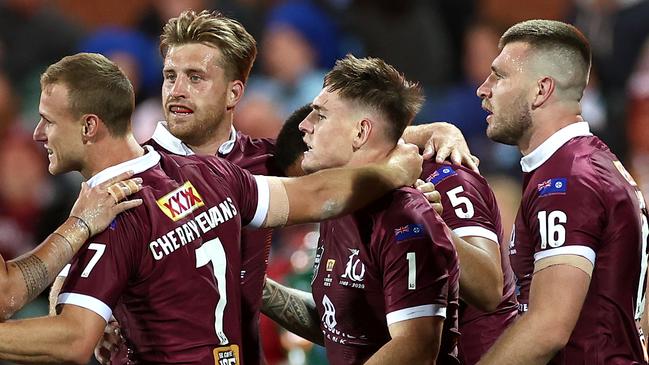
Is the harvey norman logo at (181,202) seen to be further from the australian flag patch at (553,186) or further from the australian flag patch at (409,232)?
the australian flag patch at (553,186)

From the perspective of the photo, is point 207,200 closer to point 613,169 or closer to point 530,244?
point 530,244

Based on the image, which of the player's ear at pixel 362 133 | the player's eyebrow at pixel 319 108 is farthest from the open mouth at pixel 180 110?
the player's ear at pixel 362 133

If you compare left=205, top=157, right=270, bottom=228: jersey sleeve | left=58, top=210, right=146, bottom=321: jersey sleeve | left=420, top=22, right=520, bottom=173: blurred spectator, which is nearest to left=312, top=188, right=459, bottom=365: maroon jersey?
left=205, top=157, right=270, bottom=228: jersey sleeve

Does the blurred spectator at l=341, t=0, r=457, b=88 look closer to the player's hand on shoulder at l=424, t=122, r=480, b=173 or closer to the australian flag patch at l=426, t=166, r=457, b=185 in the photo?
the player's hand on shoulder at l=424, t=122, r=480, b=173

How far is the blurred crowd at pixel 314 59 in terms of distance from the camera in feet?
32.8

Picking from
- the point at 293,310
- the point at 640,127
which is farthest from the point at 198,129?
the point at 640,127

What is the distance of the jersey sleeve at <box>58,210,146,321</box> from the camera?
395cm

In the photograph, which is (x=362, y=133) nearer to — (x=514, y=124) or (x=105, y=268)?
(x=514, y=124)

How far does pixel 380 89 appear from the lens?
478 cm

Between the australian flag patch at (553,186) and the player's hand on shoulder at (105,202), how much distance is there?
155 centimetres

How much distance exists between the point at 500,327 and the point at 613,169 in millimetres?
1014

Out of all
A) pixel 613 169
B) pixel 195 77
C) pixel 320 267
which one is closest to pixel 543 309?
pixel 613 169

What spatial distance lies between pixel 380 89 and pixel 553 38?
76 cm

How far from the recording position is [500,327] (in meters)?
A: 5.10
